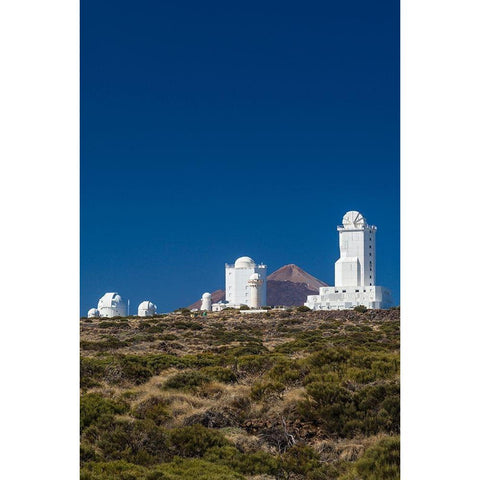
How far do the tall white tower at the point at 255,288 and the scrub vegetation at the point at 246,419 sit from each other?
30851 mm

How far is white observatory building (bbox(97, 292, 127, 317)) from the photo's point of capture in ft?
118

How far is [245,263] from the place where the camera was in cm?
4334

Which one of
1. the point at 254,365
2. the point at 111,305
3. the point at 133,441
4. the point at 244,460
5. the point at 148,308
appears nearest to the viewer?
the point at 244,460

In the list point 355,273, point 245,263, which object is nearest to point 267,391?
point 355,273

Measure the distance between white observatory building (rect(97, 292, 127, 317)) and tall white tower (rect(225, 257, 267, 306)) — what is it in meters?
7.83

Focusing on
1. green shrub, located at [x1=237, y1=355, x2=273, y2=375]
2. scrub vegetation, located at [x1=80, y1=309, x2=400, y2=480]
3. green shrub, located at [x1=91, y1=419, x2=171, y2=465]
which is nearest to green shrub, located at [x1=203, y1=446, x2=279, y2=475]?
scrub vegetation, located at [x1=80, y1=309, x2=400, y2=480]

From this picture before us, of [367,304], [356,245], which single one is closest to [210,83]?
[367,304]

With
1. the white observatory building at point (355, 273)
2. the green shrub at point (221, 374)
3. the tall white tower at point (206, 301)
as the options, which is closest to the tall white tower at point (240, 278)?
the tall white tower at point (206, 301)

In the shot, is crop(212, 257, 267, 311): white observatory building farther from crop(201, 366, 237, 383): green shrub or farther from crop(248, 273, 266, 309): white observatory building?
crop(201, 366, 237, 383): green shrub

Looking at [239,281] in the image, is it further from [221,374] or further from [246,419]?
A: [246,419]

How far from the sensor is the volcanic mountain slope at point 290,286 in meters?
32.7

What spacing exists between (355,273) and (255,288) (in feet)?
21.6
